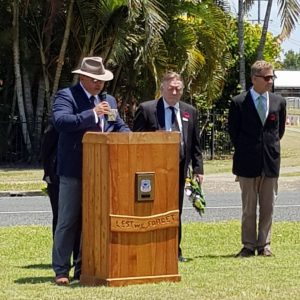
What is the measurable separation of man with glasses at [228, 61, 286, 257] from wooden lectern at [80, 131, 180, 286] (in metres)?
2.15

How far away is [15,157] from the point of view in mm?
27984

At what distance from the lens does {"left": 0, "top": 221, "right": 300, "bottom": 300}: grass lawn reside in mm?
7227

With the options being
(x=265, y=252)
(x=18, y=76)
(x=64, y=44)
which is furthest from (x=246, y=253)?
(x=18, y=76)

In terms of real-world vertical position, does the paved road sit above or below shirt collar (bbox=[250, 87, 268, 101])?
below

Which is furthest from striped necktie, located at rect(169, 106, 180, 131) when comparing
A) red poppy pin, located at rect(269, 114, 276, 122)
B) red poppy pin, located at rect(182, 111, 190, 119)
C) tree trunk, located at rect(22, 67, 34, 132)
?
tree trunk, located at rect(22, 67, 34, 132)

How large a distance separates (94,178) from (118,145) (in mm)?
401

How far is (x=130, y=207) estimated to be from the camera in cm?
764

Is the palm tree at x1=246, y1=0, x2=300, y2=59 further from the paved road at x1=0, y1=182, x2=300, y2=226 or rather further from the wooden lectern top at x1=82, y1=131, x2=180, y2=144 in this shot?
the wooden lectern top at x1=82, y1=131, x2=180, y2=144

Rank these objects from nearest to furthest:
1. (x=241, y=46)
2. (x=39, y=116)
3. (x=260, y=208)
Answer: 1. (x=260, y=208)
2. (x=39, y=116)
3. (x=241, y=46)

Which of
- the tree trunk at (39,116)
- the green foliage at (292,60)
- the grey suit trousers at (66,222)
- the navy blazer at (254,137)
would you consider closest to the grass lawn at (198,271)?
the grey suit trousers at (66,222)

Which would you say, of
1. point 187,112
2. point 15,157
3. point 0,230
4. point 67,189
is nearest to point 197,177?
point 187,112

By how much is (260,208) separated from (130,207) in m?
2.76

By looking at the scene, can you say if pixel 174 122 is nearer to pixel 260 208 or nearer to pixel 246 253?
pixel 260 208

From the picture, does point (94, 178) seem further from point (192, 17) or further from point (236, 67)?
point (236, 67)
